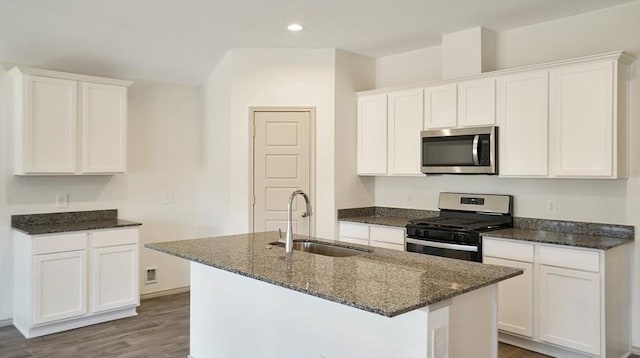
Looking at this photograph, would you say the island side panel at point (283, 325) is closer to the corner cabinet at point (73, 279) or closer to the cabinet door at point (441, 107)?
the corner cabinet at point (73, 279)

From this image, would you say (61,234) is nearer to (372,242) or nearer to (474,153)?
(372,242)

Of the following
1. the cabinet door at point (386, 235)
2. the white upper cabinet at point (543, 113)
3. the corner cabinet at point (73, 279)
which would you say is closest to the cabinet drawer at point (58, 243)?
the corner cabinet at point (73, 279)

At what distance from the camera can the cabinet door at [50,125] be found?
13.5ft

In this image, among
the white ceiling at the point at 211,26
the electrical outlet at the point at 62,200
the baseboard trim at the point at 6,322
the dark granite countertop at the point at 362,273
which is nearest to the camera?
the dark granite countertop at the point at 362,273

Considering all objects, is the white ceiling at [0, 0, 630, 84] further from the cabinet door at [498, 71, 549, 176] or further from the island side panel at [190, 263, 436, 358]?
the island side panel at [190, 263, 436, 358]

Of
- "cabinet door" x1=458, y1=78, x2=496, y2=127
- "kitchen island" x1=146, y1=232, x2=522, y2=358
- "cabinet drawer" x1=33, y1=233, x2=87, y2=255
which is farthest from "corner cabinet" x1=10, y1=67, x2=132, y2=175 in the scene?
"cabinet door" x1=458, y1=78, x2=496, y2=127

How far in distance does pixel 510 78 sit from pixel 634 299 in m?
1.95

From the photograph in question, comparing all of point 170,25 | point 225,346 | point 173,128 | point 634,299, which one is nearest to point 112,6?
point 170,25

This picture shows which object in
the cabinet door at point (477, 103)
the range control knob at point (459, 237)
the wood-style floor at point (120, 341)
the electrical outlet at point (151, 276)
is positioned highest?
the cabinet door at point (477, 103)

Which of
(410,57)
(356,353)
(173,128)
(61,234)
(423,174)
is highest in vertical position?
(410,57)

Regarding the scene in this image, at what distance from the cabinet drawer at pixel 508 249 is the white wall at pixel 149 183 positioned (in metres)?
3.34

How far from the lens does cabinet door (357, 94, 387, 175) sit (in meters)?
4.87

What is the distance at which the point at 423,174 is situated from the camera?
4578 mm

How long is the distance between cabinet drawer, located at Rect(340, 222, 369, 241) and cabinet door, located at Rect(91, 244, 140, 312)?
6.72ft
